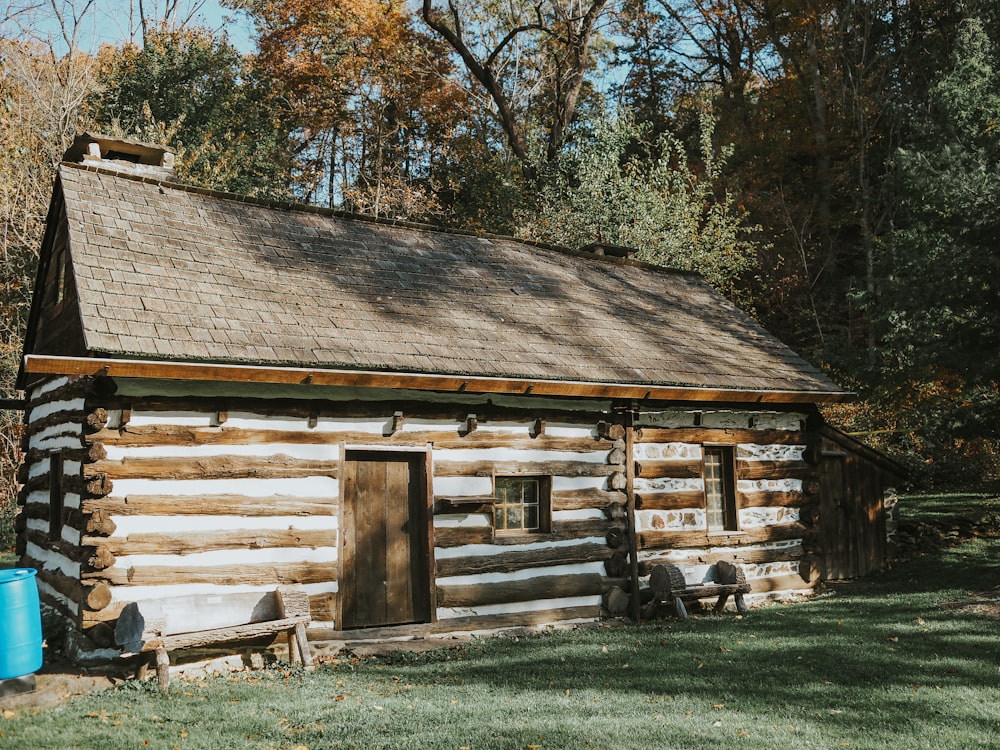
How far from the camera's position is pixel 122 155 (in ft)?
42.1

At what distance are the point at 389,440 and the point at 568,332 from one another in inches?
136

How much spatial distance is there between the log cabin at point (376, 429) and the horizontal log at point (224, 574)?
20mm

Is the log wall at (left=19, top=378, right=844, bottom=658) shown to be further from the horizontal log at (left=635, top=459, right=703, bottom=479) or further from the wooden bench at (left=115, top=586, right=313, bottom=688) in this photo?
the wooden bench at (left=115, top=586, right=313, bottom=688)

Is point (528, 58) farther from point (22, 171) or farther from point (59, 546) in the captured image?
point (59, 546)

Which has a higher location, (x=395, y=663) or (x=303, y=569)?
(x=303, y=569)

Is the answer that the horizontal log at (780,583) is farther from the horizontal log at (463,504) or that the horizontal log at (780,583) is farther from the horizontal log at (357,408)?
the horizontal log at (463,504)

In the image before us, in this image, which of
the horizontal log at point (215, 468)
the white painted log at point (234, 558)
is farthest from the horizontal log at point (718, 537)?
the horizontal log at point (215, 468)

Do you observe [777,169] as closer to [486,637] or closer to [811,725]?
[486,637]

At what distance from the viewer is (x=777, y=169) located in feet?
94.4

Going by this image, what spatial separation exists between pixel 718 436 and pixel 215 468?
7.11 metres

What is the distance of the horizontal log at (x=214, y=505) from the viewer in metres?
7.98

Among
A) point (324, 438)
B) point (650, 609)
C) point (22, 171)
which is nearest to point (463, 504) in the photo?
point (324, 438)

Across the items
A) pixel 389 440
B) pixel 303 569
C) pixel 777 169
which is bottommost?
pixel 303 569

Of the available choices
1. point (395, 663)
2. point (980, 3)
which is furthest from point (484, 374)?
point (980, 3)
